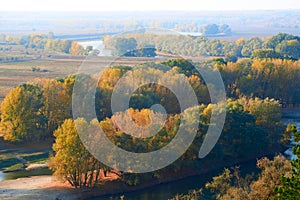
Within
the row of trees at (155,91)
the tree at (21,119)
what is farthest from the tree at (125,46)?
the tree at (21,119)

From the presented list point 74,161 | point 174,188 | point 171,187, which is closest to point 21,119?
point 74,161

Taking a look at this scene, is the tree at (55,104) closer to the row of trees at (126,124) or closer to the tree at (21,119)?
the row of trees at (126,124)

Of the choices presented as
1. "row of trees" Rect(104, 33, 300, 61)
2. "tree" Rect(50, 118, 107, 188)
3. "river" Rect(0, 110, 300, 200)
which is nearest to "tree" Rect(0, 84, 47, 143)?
"river" Rect(0, 110, 300, 200)

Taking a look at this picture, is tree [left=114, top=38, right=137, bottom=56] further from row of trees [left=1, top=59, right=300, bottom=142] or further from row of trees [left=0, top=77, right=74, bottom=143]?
row of trees [left=0, top=77, right=74, bottom=143]

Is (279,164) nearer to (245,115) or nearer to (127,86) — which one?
(245,115)

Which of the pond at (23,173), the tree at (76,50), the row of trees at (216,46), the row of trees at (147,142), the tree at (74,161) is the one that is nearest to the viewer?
the tree at (74,161)

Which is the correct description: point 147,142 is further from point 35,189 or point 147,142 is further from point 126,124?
point 35,189

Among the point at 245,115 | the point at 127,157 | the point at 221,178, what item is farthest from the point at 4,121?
the point at 221,178

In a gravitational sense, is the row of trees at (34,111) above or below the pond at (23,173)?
above
